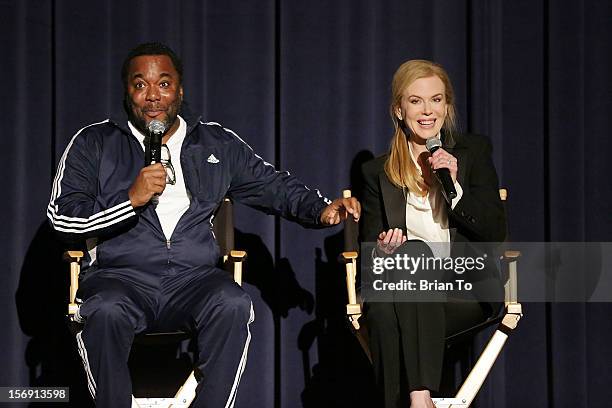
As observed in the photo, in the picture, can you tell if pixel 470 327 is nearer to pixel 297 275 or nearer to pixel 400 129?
pixel 400 129

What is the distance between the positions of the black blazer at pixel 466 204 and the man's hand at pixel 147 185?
73 centimetres

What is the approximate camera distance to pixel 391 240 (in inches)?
111

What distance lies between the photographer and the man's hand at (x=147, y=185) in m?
2.67

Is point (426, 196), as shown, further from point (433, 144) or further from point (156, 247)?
point (156, 247)

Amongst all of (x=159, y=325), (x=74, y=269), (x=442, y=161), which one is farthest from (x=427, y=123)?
(x=74, y=269)

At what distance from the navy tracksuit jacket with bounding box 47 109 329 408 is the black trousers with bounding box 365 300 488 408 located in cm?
37

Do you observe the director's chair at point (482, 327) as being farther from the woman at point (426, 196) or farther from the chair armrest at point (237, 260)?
the chair armrest at point (237, 260)

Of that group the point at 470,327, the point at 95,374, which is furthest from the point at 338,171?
the point at 95,374

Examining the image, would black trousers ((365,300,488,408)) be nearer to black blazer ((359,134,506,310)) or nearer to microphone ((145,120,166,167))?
black blazer ((359,134,506,310))

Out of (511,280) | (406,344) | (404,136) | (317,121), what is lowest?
(406,344)

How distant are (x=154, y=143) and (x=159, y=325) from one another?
55cm

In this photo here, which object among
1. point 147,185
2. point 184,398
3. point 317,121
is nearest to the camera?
point 147,185

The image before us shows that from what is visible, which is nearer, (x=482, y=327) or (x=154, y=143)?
(x=154, y=143)

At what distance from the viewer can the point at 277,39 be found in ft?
12.4
